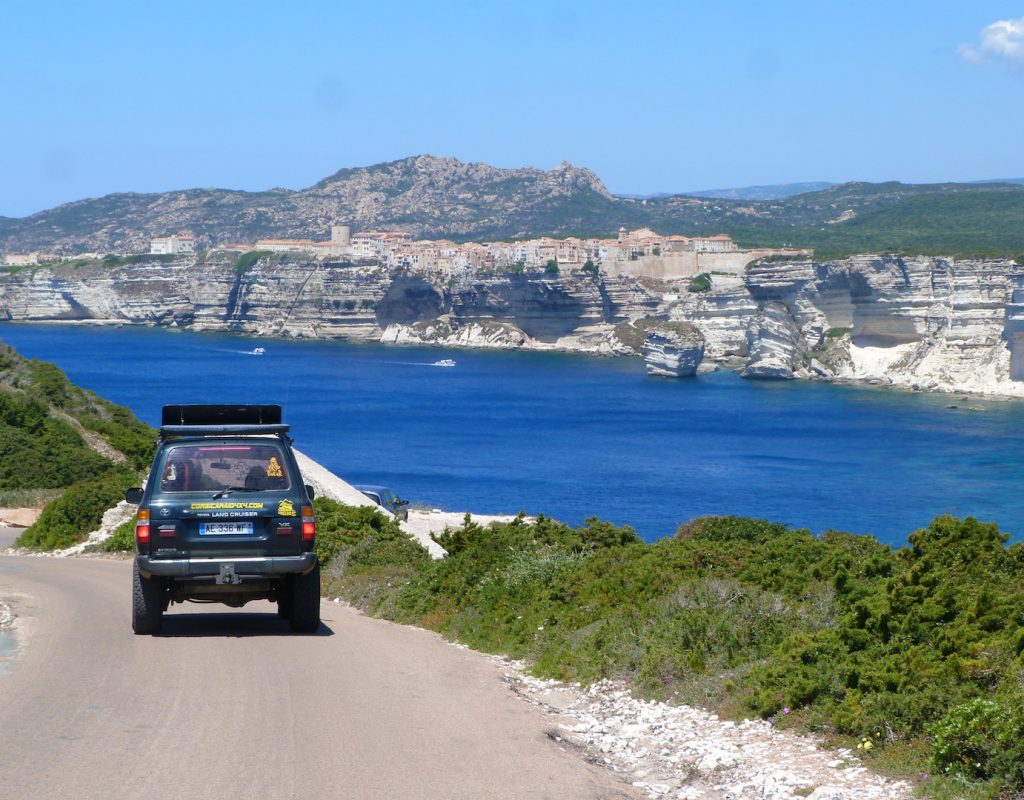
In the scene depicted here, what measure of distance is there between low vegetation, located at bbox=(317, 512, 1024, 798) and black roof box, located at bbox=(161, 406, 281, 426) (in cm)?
241

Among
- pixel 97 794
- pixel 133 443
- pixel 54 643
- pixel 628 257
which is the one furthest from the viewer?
pixel 628 257

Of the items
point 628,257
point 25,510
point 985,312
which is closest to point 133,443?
point 25,510

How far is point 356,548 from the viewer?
594 inches

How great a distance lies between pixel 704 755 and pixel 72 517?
16801mm

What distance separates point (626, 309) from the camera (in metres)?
132

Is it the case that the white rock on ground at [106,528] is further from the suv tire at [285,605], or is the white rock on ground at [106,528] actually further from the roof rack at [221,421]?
the roof rack at [221,421]

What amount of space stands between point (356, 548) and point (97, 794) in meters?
9.85

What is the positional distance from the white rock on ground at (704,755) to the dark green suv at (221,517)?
233 centimetres

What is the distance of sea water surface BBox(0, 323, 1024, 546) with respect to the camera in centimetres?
4962

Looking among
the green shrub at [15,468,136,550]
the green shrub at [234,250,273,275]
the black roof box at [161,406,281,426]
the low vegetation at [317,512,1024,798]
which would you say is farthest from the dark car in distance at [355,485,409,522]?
the green shrub at [234,250,273,275]

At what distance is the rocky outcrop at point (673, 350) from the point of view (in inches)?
4161

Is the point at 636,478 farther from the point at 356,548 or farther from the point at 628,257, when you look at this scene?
the point at 628,257

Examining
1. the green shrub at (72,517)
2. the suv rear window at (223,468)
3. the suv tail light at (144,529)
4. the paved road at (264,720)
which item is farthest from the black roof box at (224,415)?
the green shrub at (72,517)

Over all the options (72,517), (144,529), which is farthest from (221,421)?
(72,517)
